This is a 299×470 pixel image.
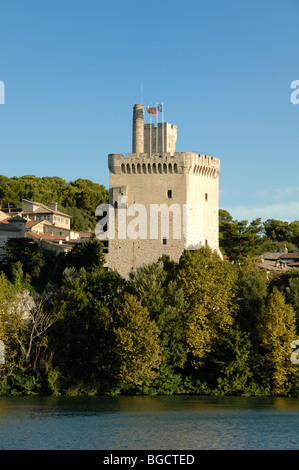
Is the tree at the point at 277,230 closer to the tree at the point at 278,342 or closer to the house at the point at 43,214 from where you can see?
the house at the point at 43,214

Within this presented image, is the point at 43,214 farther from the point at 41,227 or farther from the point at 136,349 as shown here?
the point at 136,349

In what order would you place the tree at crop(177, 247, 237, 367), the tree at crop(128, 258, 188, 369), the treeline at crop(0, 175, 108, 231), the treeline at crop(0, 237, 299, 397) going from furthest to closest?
1. the treeline at crop(0, 175, 108, 231)
2. the tree at crop(177, 247, 237, 367)
3. the tree at crop(128, 258, 188, 369)
4. the treeline at crop(0, 237, 299, 397)

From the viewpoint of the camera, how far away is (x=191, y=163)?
189ft

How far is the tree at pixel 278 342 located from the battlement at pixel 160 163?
14772 mm

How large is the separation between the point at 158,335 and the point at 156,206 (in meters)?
14.0

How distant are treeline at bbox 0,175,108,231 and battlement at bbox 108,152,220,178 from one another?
32505mm

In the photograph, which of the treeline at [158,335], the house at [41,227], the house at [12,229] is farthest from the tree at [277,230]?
the treeline at [158,335]

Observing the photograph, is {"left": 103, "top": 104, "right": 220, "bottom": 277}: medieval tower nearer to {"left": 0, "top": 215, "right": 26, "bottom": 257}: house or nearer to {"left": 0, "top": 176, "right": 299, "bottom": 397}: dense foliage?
{"left": 0, "top": 176, "right": 299, "bottom": 397}: dense foliage

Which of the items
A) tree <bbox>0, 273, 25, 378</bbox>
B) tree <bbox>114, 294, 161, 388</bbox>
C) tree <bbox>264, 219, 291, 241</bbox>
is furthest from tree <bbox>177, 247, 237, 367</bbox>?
tree <bbox>264, 219, 291, 241</bbox>

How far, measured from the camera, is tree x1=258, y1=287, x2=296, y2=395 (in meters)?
44.3

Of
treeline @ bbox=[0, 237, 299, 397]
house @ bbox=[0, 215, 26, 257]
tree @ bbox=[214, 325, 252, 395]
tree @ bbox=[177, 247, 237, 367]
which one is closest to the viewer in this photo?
treeline @ bbox=[0, 237, 299, 397]

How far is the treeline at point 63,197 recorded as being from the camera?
92.4 m
